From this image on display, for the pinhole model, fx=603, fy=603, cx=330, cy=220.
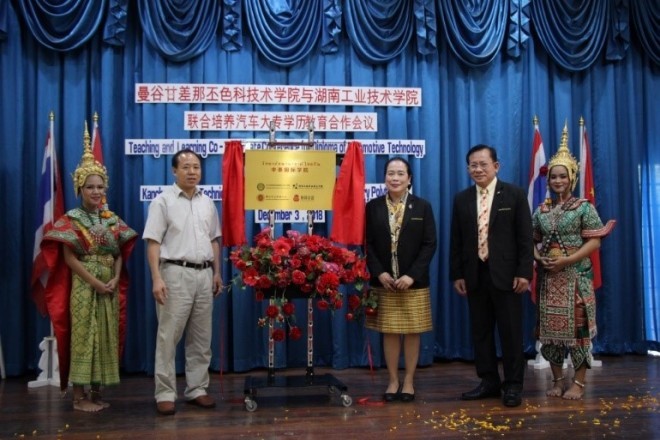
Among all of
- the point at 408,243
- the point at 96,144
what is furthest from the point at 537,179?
the point at 96,144

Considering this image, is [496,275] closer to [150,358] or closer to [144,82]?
[150,358]

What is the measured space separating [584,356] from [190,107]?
316 cm

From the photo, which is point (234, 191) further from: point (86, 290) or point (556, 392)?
point (556, 392)

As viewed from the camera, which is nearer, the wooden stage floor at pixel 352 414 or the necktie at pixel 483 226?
the wooden stage floor at pixel 352 414

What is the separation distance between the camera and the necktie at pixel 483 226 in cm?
353

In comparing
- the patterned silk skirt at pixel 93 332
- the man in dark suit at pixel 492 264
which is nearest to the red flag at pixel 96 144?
the patterned silk skirt at pixel 93 332

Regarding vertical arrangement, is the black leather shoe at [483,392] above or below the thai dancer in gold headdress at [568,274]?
below

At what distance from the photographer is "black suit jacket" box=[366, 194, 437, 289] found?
11.5 feet

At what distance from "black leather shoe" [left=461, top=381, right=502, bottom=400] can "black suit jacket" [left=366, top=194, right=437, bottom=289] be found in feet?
2.34

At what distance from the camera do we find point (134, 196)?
174 inches

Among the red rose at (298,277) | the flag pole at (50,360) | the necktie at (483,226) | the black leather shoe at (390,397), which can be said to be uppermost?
the necktie at (483,226)

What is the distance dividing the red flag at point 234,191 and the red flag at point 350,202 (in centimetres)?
56

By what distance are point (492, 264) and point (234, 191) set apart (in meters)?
1.58

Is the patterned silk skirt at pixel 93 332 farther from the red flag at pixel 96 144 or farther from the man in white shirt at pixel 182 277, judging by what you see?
the red flag at pixel 96 144
